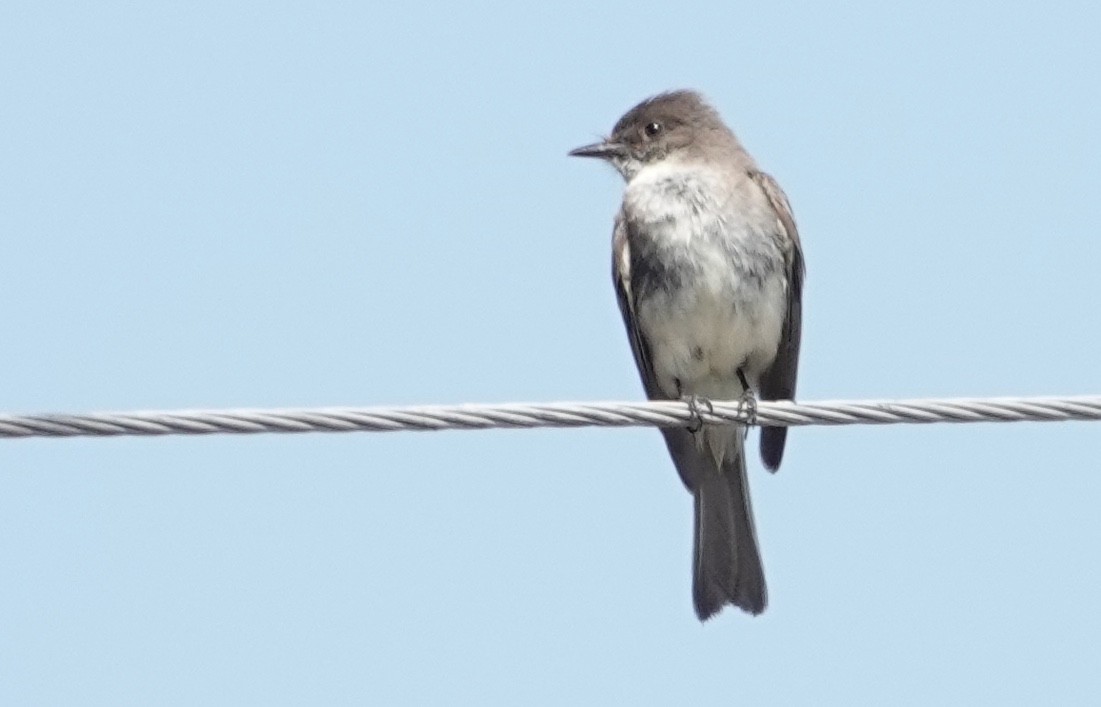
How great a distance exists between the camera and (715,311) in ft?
24.6

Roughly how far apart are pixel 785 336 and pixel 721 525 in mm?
821

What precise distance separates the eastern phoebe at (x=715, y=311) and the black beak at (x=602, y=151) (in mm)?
318

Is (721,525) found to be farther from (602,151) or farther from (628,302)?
(602,151)

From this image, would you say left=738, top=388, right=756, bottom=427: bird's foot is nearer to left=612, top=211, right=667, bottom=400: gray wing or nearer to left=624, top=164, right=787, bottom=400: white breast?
left=624, top=164, right=787, bottom=400: white breast

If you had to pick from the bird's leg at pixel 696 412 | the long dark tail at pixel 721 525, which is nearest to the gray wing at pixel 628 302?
the long dark tail at pixel 721 525

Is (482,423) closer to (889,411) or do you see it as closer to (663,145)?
(889,411)

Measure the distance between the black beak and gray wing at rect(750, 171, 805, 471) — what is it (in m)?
0.86

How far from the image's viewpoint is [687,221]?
7648 mm

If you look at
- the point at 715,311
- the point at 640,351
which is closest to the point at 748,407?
the point at 715,311

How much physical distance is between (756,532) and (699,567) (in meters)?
0.30

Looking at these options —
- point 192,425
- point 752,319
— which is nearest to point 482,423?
point 192,425

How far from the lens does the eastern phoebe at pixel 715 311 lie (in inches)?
297

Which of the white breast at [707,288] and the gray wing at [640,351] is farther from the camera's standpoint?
the gray wing at [640,351]

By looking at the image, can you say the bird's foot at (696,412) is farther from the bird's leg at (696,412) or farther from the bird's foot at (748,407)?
the bird's foot at (748,407)
